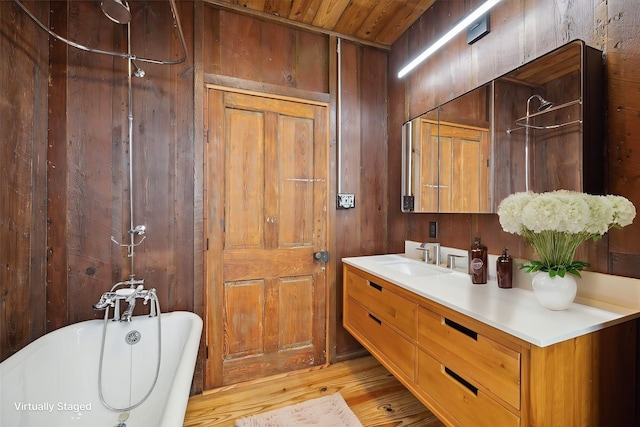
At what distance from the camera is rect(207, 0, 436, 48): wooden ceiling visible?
76.0 inches

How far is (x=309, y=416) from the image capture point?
1624 mm

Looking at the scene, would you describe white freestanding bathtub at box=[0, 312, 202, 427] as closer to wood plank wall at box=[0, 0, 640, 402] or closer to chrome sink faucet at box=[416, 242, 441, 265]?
wood plank wall at box=[0, 0, 640, 402]

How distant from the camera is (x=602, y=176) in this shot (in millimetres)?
1145

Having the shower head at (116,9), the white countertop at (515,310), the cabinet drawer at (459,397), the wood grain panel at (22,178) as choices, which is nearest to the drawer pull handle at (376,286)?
the white countertop at (515,310)

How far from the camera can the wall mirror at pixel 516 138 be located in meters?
1.14

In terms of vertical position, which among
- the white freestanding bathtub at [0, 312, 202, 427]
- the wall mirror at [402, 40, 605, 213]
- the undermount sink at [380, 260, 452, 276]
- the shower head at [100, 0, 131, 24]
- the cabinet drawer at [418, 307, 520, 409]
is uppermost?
the shower head at [100, 0, 131, 24]

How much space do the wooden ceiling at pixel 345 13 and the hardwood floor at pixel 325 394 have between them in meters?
2.64

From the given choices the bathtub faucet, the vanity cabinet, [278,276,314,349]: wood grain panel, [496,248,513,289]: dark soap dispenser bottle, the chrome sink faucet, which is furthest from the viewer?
[278,276,314,349]: wood grain panel

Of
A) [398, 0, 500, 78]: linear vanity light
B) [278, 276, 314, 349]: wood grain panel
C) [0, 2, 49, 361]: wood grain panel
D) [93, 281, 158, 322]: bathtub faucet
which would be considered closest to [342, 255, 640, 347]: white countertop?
[278, 276, 314, 349]: wood grain panel

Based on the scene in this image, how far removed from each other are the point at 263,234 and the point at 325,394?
45.6 inches

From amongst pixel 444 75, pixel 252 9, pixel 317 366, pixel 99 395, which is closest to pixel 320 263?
pixel 317 366

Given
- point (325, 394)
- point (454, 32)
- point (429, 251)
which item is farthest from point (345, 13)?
point (325, 394)

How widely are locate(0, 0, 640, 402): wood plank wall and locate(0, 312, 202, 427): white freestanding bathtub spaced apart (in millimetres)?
207

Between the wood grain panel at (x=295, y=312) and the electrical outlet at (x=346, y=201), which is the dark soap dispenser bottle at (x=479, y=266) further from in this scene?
the wood grain panel at (x=295, y=312)
